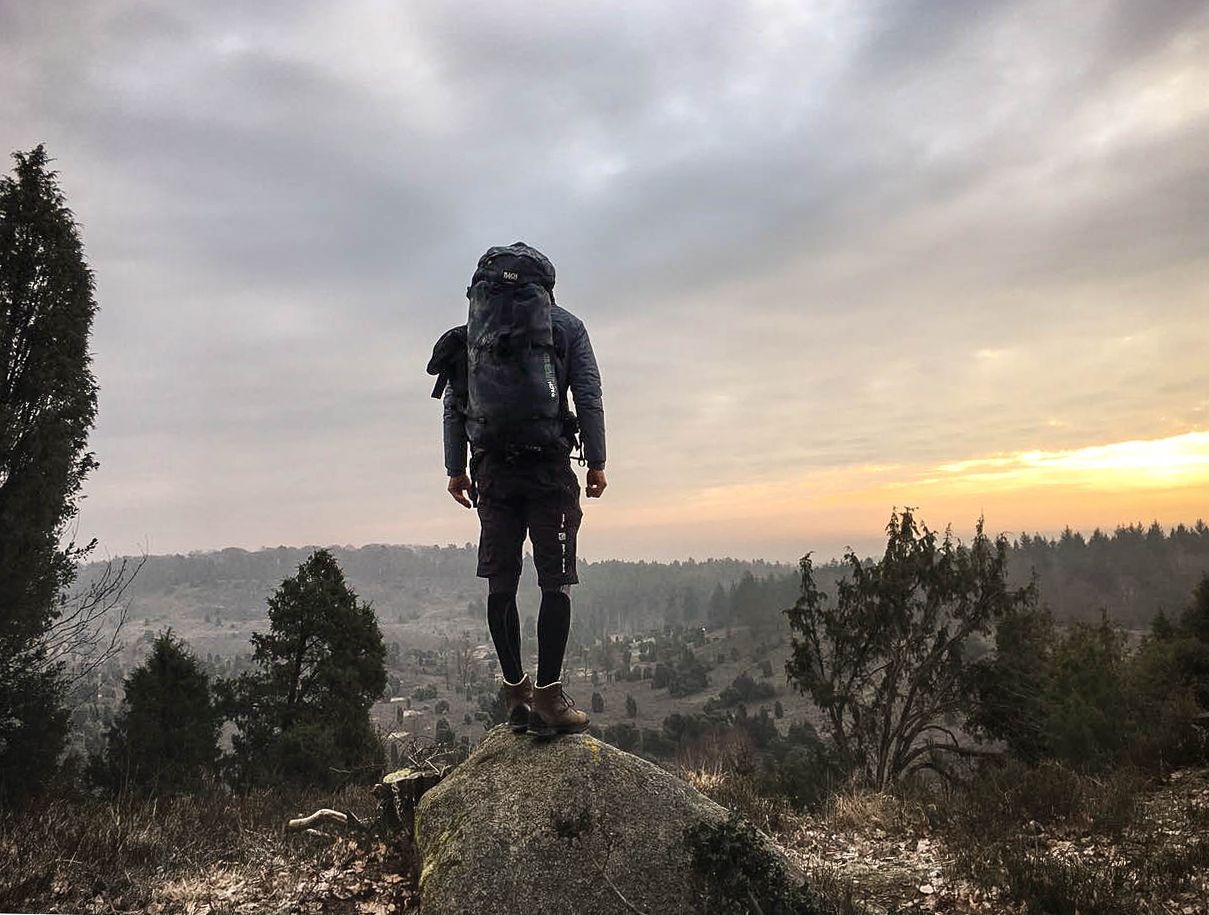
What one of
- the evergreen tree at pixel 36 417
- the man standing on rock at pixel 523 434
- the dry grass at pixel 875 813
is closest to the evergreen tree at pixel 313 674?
the evergreen tree at pixel 36 417

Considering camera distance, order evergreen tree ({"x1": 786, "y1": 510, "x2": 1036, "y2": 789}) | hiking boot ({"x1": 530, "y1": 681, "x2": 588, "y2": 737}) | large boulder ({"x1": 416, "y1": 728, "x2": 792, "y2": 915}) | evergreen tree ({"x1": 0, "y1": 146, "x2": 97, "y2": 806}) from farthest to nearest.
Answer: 1. evergreen tree ({"x1": 786, "y1": 510, "x2": 1036, "y2": 789})
2. evergreen tree ({"x1": 0, "y1": 146, "x2": 97, "y2": 806})
3. hiking boot ({"x1": 530, "y1": 681, "x2": 588, "y2": 737})
4. large boulder ({"x1": 416, "y1": 728, "x2": 792, "y2": 915})

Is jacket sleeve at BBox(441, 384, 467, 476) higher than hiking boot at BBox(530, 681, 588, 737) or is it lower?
higher

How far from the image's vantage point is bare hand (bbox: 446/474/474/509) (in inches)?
204

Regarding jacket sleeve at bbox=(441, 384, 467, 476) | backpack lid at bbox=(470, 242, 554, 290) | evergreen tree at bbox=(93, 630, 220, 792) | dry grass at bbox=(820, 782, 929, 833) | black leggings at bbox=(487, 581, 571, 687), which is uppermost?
backpack lid at bbox=(470, 242, 554, 290)

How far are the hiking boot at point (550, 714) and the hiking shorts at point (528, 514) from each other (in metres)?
0.95

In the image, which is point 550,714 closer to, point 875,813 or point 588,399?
point 588,399

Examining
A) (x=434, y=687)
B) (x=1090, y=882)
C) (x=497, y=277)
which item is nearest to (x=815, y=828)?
(x=1090, y=882)

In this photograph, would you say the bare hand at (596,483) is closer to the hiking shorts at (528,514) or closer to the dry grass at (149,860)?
the hiking shorts at (528,514)

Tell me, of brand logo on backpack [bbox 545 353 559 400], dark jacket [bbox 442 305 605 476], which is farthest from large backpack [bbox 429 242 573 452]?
dark jacket [bbox 442 305 605 476]

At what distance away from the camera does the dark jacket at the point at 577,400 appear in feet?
15.9

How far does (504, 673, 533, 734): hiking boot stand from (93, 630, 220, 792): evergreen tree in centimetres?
2189

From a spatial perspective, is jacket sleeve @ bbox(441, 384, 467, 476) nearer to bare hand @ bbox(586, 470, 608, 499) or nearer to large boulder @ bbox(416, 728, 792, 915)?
bare hand @ bbox(586, 470, 608, 499)

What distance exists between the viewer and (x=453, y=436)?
5.23m

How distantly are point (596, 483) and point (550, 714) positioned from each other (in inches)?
74.2
